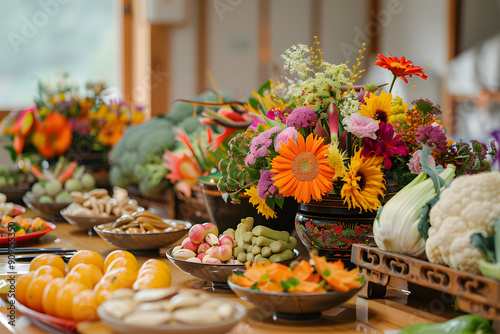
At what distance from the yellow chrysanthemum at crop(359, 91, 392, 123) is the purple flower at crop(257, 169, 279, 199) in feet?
0.70

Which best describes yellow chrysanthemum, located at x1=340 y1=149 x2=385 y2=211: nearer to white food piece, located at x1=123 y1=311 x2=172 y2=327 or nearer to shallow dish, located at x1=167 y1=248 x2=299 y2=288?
shallow dish, located at x1=167 y1=248 x2=299 y2=288

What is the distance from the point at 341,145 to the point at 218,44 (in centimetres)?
354

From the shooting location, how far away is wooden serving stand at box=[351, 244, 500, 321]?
0.81 meters

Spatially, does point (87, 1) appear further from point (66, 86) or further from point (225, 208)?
point (225, 208)

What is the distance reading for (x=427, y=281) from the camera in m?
0.91

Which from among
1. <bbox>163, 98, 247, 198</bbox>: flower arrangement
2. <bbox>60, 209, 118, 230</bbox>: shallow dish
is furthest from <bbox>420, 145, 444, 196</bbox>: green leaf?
<bbox>60, 209, 118, 230</bbox>: shallow dish

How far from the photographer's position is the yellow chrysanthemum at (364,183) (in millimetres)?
1073

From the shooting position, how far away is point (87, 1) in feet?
13.7

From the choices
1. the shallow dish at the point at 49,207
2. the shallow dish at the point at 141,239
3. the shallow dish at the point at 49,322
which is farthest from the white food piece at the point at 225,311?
the shallow dish at the point at 49,207

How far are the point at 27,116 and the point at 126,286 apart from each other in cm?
156

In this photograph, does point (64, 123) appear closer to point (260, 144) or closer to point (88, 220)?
point (88, 220)

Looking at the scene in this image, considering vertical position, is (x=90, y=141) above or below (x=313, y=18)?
below

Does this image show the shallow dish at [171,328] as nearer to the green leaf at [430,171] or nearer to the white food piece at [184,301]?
the white food piece at [184,301]

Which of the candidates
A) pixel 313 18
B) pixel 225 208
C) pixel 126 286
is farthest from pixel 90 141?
pixel 313 18
